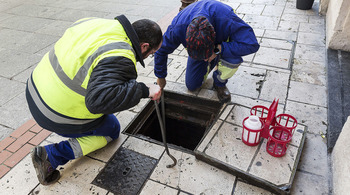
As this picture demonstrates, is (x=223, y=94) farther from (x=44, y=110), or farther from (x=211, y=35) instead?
(x=44, y=110)

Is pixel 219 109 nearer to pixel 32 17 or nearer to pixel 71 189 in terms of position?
pixel 71 189

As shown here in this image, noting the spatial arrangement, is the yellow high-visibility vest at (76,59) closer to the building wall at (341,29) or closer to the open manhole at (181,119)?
the open manhole at (181,119)

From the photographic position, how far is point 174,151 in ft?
8.01

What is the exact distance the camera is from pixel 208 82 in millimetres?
3328

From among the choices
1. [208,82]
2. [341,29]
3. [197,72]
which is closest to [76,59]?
[197,72]

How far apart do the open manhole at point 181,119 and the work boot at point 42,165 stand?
89cm

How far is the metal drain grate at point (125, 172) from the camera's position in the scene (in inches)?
85.7

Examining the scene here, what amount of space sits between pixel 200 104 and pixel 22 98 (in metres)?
2.41

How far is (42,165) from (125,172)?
724 mm

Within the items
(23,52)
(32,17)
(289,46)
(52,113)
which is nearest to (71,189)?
(52,113)

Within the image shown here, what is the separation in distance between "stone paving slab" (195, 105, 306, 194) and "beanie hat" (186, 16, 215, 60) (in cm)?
85

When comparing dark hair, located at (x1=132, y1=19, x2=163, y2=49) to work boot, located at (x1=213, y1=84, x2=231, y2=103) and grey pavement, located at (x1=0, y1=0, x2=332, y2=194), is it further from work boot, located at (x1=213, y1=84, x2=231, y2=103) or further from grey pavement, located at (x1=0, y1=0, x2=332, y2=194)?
work boot, located at (x1=213, y1=84, x2=231, y2=103)

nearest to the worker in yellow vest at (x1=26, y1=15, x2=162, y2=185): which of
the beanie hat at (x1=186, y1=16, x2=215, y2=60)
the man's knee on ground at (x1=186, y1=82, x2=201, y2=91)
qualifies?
the beanie hat at (x1=186, y1=16, x2=215, y2=60)

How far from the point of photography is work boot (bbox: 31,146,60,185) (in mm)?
2105
